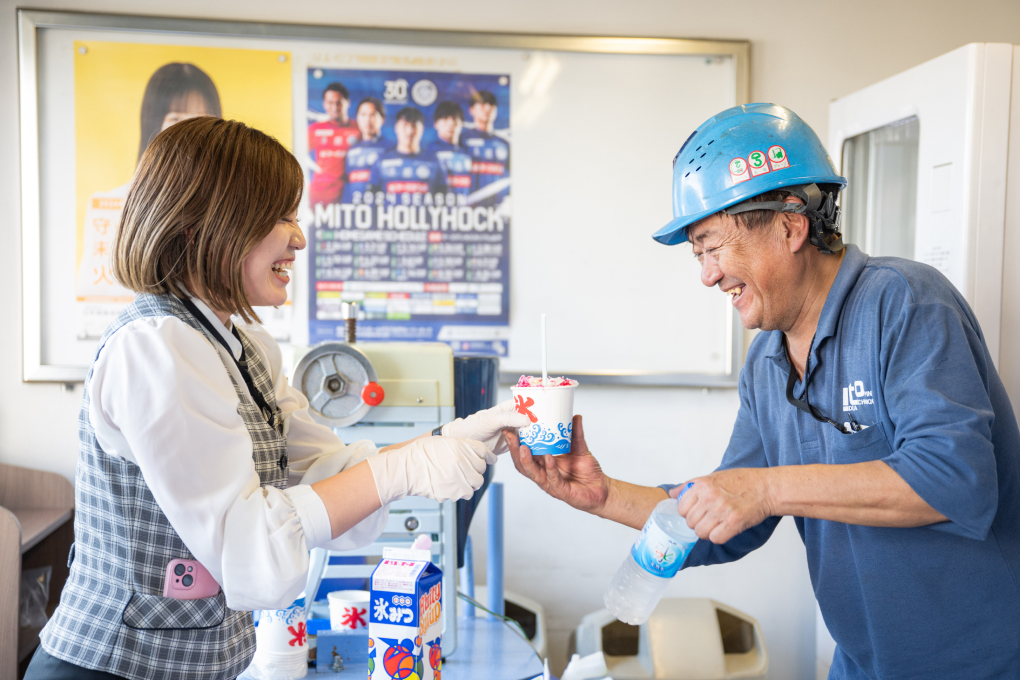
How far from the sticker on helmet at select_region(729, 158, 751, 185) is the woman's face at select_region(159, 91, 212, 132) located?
2.00 m

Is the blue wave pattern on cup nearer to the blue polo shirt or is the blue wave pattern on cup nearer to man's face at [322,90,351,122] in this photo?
the blue polo shirt

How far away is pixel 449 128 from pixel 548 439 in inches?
66.5

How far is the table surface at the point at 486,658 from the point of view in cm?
142

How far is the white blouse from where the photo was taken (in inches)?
37.2

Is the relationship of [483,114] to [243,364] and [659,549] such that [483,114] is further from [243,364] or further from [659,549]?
[659,549]

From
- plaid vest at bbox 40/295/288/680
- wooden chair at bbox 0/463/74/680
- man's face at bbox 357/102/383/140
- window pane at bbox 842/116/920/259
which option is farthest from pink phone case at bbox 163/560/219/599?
window pane at bbox 842/116/920/259

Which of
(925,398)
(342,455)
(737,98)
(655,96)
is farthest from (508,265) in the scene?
(925,398)

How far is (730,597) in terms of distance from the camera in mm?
2738

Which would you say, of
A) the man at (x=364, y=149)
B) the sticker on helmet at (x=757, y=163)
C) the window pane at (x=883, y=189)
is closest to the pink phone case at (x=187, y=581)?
the sticker on helmet at (x=757, y=163)

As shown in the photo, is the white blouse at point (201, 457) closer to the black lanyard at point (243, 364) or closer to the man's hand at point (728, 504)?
the black lanyard at point (243, 364)

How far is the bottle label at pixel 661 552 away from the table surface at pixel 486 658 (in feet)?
1.68

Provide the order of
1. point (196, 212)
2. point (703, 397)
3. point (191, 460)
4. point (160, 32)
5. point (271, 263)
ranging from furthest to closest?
point (703, 397), point (160, 32), point (271, 263), point (196, 212), point (191, 460)

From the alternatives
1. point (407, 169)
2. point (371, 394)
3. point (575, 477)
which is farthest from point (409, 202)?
point (575, 477)

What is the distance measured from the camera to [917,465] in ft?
3.32
